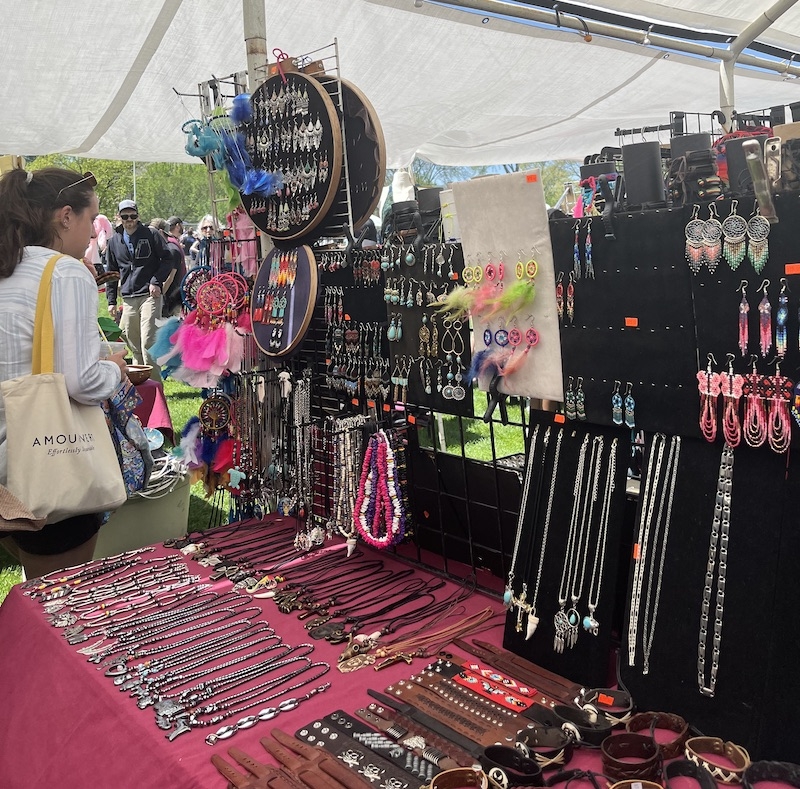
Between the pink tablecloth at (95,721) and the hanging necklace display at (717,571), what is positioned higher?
the hanging necklace display at (717,571)

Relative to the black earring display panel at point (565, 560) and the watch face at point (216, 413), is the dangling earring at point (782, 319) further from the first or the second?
the watch face at point (216, 413)

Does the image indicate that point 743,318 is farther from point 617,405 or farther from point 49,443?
point 49,443

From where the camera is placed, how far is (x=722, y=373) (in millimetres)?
1613

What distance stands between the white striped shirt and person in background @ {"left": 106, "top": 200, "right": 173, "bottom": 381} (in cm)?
503

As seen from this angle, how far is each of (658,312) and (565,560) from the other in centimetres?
66

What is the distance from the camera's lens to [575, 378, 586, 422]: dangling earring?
1.88 meters

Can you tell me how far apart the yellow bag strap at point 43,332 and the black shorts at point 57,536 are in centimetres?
57

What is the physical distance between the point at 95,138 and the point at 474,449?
3906 millimetres

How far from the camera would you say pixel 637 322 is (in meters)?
1.75

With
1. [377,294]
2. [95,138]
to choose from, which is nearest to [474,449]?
[377,294]

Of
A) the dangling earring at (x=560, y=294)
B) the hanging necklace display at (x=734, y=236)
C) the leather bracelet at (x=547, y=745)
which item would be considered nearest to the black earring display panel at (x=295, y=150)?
the dangling earring at (x=560, y=294)

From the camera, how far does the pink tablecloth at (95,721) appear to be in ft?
5.54

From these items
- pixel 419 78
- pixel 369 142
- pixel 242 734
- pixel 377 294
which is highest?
pixel 419 78

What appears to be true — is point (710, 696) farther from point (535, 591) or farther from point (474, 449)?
point (474, 449)
